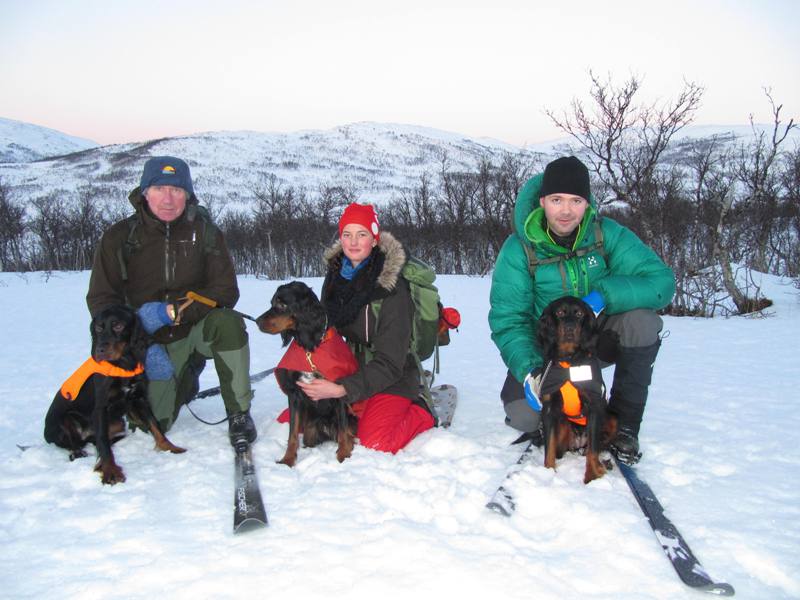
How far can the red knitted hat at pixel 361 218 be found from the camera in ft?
9.52

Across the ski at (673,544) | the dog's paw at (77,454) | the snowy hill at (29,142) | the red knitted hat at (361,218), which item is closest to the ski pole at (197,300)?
the red knitted hat at (361,218)

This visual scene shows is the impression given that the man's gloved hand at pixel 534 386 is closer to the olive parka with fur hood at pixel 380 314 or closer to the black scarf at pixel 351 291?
the olive parka with fur hood at pixel 380 314

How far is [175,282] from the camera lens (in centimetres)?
317

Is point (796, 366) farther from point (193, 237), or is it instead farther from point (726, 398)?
point (193, 237)

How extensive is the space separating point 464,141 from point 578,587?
13083 cm

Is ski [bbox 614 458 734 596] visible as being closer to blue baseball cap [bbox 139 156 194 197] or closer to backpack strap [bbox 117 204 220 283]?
backpack strap [bbox 117 204 220 283]

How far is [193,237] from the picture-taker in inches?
126

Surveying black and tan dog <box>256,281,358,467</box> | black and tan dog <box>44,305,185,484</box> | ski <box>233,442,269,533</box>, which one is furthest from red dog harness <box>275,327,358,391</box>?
black and tan dog <box>44,305,185,484</box>

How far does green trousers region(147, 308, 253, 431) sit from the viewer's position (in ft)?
10.2

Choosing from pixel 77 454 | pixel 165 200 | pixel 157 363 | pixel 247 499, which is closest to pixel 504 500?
pixel 247 499

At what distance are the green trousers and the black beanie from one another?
1.97 m

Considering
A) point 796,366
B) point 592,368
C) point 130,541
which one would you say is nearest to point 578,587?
point 592,368

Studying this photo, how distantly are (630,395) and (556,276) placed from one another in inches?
28.8

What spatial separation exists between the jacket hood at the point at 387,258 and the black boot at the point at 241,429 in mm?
1041
